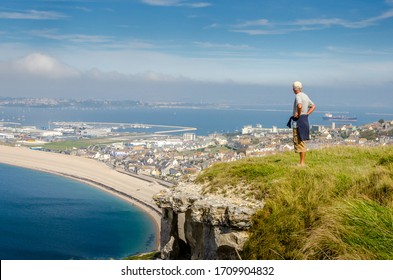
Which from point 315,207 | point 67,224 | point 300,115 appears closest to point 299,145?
point 300,115

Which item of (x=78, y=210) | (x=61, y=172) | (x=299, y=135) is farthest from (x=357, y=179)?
(x=61, y=172)

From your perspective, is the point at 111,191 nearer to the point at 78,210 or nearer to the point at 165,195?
the point at 78,210

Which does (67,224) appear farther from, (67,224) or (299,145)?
(299,145)

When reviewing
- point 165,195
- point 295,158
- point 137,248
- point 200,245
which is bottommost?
point 137,248

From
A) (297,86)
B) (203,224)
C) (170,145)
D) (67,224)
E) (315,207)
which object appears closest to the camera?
(315,207)

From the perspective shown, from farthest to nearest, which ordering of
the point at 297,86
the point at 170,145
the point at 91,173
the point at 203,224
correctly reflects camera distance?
the point at 170,145 → the point at 91,173 → the point at 297,86 → the point at 203,224

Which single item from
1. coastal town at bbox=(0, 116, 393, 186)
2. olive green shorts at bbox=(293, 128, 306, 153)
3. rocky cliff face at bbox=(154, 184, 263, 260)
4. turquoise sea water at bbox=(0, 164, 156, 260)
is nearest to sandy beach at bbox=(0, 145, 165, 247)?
turquoise sea water at bbox=(0, 164, 156, 260)
